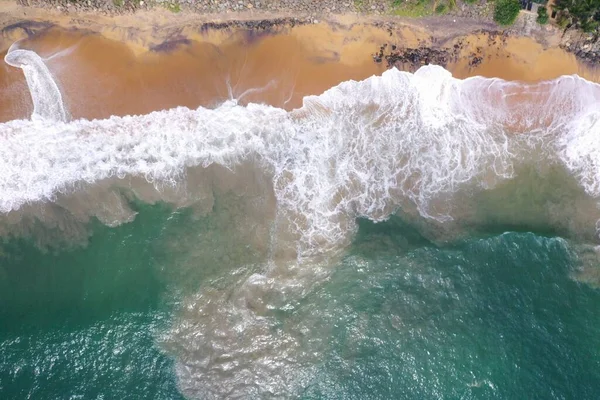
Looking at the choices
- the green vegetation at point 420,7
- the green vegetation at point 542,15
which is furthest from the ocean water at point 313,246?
the green vegetation at point 542,15

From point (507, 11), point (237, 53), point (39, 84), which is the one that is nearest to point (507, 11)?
point (507, 11)

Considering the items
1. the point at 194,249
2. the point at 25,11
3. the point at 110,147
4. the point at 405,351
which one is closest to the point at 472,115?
the point at 405,351

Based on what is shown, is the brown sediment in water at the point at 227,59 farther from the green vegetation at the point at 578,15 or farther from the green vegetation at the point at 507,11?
the green vegetation at the point at 578,15

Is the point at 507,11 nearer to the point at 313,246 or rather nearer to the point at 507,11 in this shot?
the point at 507,11

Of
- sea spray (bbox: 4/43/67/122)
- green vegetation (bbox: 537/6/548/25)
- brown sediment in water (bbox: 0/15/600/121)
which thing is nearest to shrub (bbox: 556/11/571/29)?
green vegetation (bbox: 537/6/548/25)

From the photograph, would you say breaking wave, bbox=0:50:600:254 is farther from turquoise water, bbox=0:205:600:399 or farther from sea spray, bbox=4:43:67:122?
turquoise water, bbox=0:205:600:399

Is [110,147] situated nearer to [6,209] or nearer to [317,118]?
[6,209]
